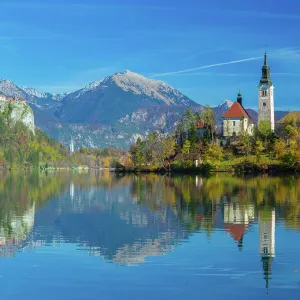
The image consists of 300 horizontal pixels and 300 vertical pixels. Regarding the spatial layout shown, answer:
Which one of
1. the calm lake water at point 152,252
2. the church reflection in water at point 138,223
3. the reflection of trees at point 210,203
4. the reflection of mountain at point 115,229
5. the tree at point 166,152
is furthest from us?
the tree at point 166,152

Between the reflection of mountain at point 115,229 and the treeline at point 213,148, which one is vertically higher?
the treeline at point 213,148

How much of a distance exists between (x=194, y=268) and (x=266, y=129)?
126726mm

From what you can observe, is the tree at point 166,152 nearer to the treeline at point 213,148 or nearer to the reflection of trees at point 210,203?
the treeline at point 213,148

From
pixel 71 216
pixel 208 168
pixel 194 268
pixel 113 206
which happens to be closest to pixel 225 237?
pixel 194 268

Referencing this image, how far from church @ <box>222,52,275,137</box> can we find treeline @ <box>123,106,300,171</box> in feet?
11.2

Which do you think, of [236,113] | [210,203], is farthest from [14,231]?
[236,113]

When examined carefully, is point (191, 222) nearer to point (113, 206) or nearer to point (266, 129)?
point (113, 206)

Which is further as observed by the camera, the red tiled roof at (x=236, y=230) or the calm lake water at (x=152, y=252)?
the red tiled roof at (x=236, y=230)

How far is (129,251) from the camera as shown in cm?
3092

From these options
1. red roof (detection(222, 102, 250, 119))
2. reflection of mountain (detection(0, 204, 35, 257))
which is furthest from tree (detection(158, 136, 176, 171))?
reflection of mountain (detection(0, 204, 35, 257))

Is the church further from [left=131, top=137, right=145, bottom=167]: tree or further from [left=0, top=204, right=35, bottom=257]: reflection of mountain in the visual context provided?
[left=0, top=204, right=35, bottom=257]: reflection of mountain

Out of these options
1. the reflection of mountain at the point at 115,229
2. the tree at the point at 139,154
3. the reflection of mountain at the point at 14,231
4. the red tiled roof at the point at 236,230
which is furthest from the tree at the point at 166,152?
the red tiled roof at the point at 236,230

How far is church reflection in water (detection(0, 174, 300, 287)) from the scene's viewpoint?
31.8 m

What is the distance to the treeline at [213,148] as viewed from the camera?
138 m
